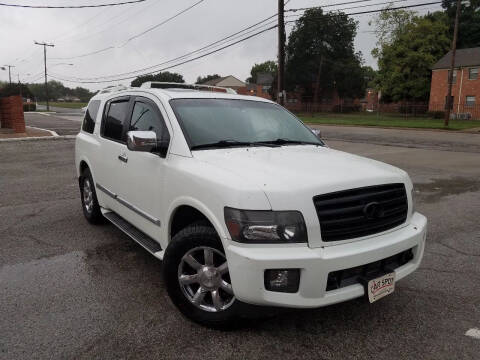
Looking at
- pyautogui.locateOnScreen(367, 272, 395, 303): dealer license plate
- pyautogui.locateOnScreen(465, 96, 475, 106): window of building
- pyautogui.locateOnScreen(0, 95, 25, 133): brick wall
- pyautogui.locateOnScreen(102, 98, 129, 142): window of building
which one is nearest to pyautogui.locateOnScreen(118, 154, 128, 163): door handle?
pyautogui.locateOnScreen(102, 98, 129, 142): window of building

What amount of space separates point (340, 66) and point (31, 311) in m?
65.3

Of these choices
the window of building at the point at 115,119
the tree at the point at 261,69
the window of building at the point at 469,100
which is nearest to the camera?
the window of building at the point at 115,119

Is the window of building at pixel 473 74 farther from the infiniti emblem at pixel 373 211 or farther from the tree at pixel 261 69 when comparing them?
the tree at pixel 261 69

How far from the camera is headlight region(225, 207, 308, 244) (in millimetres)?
2525

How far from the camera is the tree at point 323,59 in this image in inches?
2491

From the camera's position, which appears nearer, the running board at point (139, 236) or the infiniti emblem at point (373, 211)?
the infiniti emblem at point (373, 211)

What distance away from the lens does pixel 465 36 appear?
193 ft

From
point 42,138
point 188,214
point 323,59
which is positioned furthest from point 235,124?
point 323,59

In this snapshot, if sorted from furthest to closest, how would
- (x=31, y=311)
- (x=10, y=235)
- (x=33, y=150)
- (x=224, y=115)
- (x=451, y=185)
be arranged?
1. (x=33, y=150)
2. (x=451, y=185)
3. (x=10, y=235)
4. (x=224, y=115)
5. (x=31, y=311)

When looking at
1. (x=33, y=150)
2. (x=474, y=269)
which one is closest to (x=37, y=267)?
(x=474, y=269)

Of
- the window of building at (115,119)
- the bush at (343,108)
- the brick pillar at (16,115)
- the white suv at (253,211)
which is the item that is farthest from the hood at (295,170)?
the bush at (343,108)

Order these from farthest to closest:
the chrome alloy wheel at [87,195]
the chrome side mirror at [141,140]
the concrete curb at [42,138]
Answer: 1. the concrete curb at [42,138]
2. the chrome alloy wheel at [87,195]
3. the chrome side mirror at [141,140]

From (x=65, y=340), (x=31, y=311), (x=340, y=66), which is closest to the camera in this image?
(x=65, y=340)

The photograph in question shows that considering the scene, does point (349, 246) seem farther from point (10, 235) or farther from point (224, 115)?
point (10, 235)
